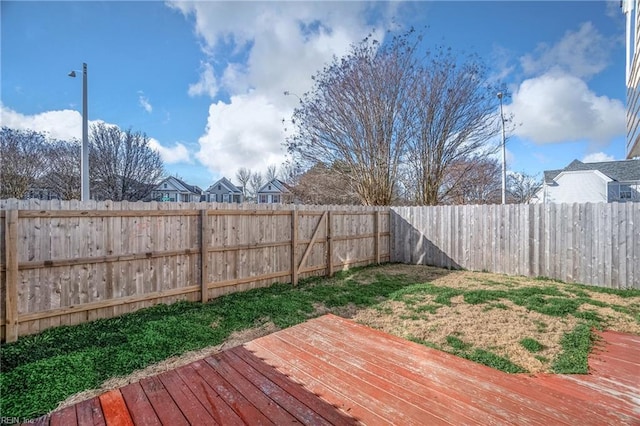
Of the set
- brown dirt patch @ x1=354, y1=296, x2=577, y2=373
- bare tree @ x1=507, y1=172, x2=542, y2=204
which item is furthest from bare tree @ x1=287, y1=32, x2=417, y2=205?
bare tree @ x1=507, y1=172, x2=542, y2=204

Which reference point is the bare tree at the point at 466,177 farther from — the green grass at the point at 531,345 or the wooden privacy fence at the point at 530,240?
the green grass at the point at 531,345

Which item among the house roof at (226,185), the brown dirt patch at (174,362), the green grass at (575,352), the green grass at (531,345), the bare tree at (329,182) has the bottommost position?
the brown dirt patch at (174,362)

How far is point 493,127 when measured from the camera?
10.8m

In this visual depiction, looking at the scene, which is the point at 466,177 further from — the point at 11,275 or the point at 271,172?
the point at 271,172

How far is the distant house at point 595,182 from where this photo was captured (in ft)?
63.9

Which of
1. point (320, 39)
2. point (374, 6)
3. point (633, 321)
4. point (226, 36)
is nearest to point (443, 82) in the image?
point (374, 6)

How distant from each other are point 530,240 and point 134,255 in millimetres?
8098

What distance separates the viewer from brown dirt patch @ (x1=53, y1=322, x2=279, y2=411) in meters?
2.32

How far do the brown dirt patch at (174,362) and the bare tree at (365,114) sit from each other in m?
8.40

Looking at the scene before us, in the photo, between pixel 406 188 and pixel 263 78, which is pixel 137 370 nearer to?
pixel 263 78

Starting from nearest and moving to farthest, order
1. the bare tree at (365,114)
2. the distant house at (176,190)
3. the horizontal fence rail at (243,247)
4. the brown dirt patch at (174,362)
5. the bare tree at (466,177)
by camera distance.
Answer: the brown dirt patch at (174,362) → the horizontal fence rail at (243,247) → the bare tree at (365,114) → the bare tree at (466,177) → the distant house at (176,190)

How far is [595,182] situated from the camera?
66.5ft

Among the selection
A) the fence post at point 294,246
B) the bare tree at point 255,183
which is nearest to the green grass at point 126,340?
the fence post at point 294,246

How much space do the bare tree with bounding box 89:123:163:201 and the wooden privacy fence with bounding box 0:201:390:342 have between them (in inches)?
543
